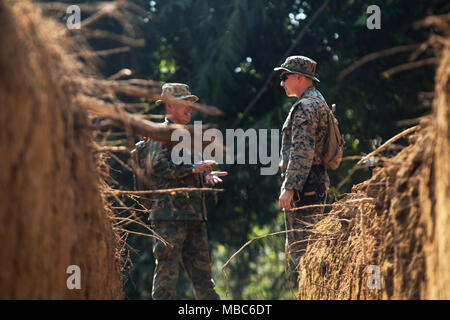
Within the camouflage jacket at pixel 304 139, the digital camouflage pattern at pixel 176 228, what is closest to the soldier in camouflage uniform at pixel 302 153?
the camouflage jacket at pixel 304 139

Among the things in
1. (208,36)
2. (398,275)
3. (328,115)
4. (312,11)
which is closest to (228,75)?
(208,36)

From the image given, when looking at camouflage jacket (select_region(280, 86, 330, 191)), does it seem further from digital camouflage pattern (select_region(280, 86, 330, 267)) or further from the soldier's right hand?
the soldier's right hand

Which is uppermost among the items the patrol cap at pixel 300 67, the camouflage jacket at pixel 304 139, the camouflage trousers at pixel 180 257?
the patrol cap at pixel 300 67

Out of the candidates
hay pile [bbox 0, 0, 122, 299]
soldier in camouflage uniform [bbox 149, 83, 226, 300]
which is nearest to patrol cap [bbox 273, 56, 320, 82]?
soldier in camouflage uniform [bbox 149, 83, 226, 300]

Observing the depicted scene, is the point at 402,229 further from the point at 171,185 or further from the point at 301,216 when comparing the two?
the point at 171,185

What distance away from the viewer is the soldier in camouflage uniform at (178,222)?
549 cm

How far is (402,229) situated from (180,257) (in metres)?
2.39

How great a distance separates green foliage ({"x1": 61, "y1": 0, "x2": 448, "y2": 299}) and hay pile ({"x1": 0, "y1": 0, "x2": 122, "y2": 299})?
7885 millimetres

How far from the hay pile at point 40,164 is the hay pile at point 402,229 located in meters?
1.73

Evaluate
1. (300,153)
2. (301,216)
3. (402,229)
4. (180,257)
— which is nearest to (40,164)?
(402,229)

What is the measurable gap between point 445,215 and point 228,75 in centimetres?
907

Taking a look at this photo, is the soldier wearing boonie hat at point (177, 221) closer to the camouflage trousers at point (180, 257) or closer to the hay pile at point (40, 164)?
the camouflage trousers at point (180, 257)

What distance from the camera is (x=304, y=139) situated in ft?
18.4

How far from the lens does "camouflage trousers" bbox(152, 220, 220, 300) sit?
18.0 ft
